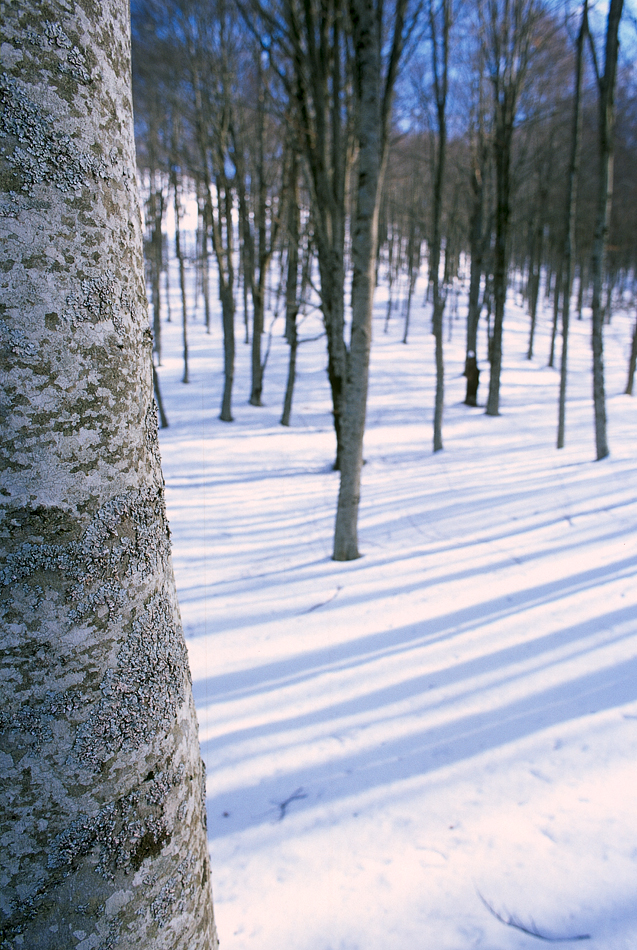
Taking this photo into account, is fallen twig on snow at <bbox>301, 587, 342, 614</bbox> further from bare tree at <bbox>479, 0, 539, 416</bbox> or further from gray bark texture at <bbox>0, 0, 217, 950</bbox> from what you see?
bare tree at <bbox>479, 0, 539, 416</bbox>

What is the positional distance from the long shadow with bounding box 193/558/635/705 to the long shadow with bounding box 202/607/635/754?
227 mm

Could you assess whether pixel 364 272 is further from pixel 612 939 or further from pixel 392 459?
pixel 392 459

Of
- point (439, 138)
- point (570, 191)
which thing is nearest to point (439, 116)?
point (439, 138)

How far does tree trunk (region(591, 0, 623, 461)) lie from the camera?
7078mm

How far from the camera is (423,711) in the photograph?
3127mm

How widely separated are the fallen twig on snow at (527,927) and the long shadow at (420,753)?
748mm

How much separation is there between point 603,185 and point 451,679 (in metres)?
7.90

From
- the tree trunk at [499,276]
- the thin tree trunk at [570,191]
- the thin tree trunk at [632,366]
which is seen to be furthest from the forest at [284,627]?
the thin tree trunk at [632,366]

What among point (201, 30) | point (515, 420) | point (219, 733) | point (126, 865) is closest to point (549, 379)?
point (515, 420)

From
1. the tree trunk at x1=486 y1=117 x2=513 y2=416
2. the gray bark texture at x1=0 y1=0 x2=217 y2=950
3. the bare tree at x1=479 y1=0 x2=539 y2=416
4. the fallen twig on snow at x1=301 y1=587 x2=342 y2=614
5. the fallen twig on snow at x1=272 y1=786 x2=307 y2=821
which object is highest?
the bare tree at x1=479 y1=0 x2=539 y2=416

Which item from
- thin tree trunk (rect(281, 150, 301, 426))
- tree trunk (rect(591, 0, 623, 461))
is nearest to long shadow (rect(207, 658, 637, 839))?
tree trunk (rect(591, 0, 623, 461))

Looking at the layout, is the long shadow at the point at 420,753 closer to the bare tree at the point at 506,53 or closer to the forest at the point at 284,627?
the forest at the point at 284,627

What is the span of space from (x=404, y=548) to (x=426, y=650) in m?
1.97

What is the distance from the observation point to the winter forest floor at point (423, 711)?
2.04m
